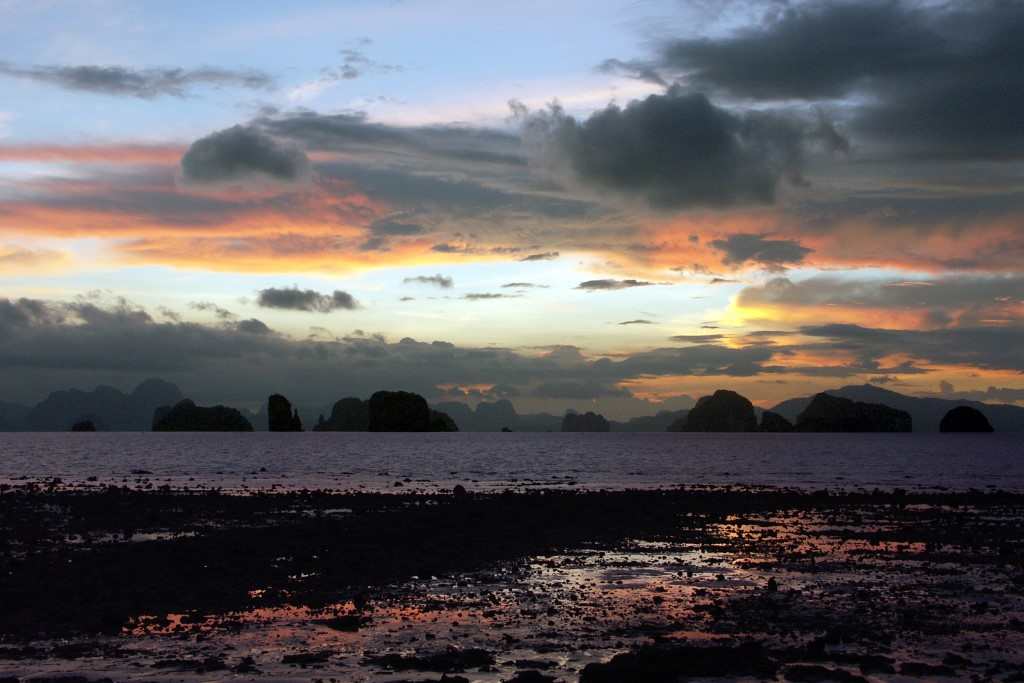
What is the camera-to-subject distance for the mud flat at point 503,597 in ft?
59.9

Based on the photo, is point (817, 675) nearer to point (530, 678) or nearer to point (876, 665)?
point (876, 665)

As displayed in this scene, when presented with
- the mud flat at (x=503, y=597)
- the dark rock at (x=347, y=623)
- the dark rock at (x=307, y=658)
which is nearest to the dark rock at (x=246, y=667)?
the mud flat at (x=503, y=597)

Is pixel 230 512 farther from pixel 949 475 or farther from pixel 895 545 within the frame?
pixel 949 475

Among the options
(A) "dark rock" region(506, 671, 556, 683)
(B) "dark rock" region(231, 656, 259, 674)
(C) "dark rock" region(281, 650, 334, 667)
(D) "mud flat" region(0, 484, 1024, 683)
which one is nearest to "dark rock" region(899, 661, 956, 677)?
(D) "mud flat" region(0, 484, 1024, 683)

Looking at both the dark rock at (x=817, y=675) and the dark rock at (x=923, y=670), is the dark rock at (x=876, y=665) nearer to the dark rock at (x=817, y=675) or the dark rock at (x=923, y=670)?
the dark rock at (x=923, y=670)

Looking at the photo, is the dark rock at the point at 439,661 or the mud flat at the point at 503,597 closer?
the dark rock at the point at 439,661

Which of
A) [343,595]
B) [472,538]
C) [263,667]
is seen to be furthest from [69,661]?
[472,538]

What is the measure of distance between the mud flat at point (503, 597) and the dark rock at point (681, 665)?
2.1 inches

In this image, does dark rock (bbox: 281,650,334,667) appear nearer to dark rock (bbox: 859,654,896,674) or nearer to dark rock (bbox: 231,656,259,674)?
dark rock (bbox: 231,656,259,674)

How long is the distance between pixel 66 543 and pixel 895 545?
112ft

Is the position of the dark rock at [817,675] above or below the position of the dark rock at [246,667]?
above

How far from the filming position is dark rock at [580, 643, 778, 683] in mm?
16812

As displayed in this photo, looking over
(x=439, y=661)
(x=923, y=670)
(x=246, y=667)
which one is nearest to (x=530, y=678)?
(x=439, y=661)

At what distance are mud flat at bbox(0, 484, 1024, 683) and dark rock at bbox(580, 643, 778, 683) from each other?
55 mm
